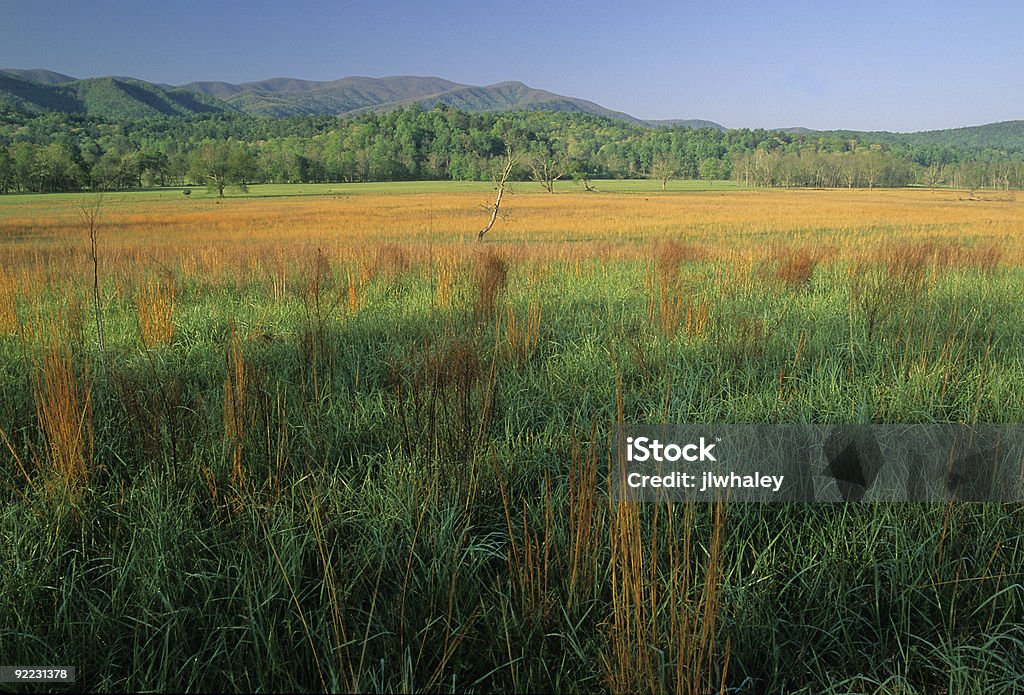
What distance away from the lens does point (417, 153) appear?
106312 mm

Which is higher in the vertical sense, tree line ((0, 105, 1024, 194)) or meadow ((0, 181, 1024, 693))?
tree line ((0, 105, 1024, 194))

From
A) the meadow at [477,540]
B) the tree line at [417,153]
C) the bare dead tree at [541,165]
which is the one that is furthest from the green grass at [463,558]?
the tree line at [417,153]

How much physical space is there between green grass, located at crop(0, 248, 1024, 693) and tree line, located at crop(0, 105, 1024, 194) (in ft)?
178

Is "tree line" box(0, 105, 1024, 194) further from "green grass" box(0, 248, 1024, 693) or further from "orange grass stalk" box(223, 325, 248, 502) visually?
"orange grass stalk" box(223, 325, 248, 502)

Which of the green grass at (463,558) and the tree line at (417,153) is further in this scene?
Answer: the tree line at (417,153)

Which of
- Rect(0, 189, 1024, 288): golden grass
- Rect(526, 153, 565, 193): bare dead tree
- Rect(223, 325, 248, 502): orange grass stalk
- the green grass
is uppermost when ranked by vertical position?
Rect(526, 153, 565, 193): bare dead tree

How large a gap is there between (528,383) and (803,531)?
2.13 metres

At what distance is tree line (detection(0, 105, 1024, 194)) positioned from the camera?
5531 cm

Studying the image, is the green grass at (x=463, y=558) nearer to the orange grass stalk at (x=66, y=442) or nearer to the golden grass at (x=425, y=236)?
the orange grass stalk at (x=66, y=442)

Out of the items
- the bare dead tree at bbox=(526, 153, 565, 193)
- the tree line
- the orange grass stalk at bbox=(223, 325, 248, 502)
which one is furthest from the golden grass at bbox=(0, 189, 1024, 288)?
the tree line

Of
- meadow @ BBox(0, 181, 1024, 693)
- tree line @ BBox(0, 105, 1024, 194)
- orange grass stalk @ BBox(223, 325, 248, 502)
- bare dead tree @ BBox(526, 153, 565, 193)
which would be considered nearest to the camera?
meadow @ BBox(0, 181, 1024, 693)

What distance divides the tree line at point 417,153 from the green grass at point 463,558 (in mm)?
54196

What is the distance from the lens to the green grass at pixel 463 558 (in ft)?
5.84

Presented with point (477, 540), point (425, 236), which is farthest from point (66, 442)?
point (425, 236)
